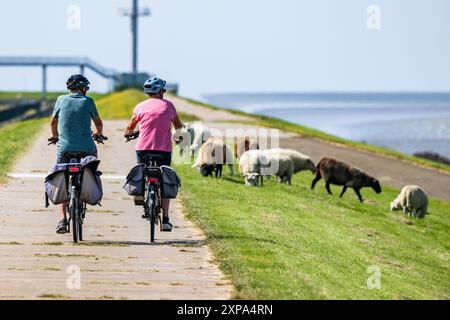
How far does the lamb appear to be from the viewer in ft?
103

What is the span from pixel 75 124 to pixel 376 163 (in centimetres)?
3419

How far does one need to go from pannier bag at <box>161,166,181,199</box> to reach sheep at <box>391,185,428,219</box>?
684 inches

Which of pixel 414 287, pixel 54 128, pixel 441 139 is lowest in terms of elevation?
pixel 441 139

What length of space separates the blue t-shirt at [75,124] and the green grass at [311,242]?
215cm

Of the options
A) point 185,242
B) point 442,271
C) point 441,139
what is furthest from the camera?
point 441,139

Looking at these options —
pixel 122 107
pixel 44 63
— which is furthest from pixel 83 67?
pixel 122 107

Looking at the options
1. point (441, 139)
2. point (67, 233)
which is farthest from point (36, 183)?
point (441, 139)

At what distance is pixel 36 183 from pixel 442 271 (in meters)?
8.09

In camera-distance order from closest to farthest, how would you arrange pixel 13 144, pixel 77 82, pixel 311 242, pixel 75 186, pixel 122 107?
pixel 75 186, pixel 77 82, pixel 311 242, pixel 13 144, pixel 122 107

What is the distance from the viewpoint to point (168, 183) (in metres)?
17.1

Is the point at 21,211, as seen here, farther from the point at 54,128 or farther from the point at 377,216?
the point at 377,216

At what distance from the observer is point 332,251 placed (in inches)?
784

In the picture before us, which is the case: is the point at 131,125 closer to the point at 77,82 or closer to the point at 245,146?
the point at 77,82
